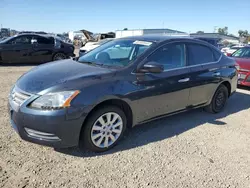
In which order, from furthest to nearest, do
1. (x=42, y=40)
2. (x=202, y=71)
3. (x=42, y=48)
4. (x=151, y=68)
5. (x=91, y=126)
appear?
(x=42, y=40), (x=42, y=48), (x=202, y=71), (x=151, y=68), (x=91, y=126)

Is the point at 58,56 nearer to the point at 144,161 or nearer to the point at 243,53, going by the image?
the point at 243,53

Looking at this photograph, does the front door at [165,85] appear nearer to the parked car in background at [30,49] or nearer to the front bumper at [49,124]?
the front bumper at [49,124]

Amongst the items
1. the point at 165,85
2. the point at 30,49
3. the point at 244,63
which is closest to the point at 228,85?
the point at 165,85

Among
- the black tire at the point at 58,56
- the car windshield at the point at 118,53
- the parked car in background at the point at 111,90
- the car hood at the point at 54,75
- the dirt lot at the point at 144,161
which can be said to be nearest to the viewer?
the dirt lot at the point at 144,161

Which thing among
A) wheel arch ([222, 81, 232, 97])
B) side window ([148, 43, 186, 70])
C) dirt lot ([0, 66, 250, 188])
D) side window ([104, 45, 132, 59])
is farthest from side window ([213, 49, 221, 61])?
side window ([104, 45, 132, 59])

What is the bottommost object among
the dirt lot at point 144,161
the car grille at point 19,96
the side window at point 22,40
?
the dirt lot at point 144,161

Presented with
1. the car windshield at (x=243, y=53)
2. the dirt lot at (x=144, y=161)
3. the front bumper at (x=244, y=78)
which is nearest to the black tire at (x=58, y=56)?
the dirt lot at (x=144, y=161)

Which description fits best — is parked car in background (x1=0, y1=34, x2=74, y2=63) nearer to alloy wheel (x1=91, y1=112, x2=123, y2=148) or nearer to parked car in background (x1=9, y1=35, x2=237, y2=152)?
parked car in background (x1=9, y1=35, x2=237, y2=152)

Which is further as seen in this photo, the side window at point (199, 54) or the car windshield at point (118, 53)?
the side window at point (199, 54)

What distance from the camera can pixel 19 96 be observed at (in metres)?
2.81

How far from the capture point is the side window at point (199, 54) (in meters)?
4.12

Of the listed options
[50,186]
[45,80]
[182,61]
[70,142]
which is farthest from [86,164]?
[182,61]

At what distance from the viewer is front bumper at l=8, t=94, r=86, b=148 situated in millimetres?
2635

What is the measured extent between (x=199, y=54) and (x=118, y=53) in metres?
1.60
